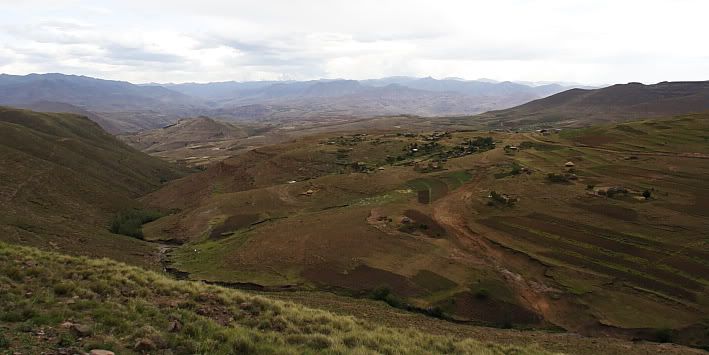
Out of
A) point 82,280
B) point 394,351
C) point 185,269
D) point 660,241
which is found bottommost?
point 185,269

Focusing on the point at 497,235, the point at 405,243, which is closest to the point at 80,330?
the point at 405,243

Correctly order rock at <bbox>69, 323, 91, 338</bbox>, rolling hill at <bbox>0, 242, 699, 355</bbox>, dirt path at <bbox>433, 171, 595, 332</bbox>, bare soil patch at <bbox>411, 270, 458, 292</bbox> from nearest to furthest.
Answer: rock at <bbox>69, 323, 91, 338</bbox>
rolling hill at <bbox>0, 242, 699, 355</bbox>
dirt path at <bbox>433, 171, 595, 332</bbox>
bare soil patch at <bbox>411, 270, 458, 292</bbox>

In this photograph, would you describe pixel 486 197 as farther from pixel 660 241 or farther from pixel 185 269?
pixel 185 269

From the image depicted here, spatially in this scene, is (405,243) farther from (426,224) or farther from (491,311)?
(491,311)

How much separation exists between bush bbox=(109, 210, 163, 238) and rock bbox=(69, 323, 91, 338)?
5171 cm

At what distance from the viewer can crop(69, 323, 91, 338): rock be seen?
1416cm

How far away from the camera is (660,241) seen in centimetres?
4353

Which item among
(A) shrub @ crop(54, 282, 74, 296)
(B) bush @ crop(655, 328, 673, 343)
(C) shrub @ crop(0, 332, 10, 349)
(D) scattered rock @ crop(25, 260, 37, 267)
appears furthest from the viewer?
(B) bush @ crop(655, 328, 673, 343)

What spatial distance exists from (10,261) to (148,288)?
Result: 21.5 feet

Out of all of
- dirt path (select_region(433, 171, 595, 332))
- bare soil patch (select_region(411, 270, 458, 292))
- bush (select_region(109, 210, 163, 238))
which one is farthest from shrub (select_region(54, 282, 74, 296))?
bush (select_region(109, 210, 163, 238))

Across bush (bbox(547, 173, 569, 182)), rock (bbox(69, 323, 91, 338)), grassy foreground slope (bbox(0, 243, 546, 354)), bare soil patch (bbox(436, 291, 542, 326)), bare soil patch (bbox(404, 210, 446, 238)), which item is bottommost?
bare soil patch (bbox(436, 291, 542, 326))

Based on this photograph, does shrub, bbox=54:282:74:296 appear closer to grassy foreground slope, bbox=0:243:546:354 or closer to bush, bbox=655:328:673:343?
grassy foreground slope, bbox=0:243:546:354

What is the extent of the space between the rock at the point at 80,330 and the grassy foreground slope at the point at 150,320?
27 mm

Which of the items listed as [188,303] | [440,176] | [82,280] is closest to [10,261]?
[82,280]
